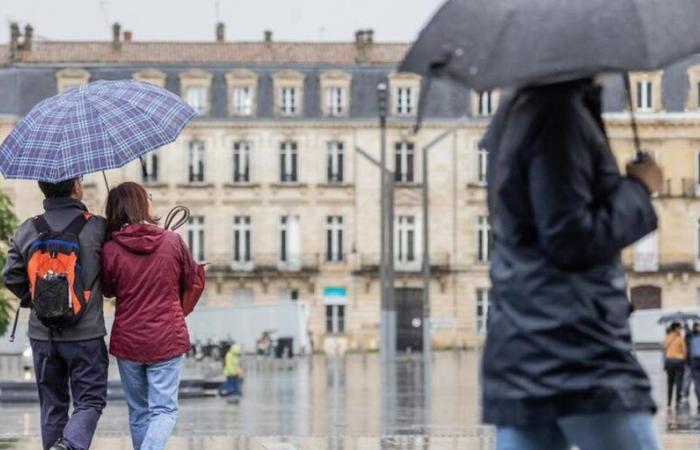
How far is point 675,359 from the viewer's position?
35.1m

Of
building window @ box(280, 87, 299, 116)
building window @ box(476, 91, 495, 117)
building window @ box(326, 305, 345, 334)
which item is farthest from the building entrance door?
building window @ box(280, 87, 299, 116)

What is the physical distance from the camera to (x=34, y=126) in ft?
37.8

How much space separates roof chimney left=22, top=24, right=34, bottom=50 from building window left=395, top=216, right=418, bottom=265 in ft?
59.0

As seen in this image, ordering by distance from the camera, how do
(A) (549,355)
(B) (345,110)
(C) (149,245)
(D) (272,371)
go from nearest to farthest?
(A) (549,355), (C) (149,245), (D) (272,371), (B) (345,110)

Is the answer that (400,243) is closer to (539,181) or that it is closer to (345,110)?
(345,110)

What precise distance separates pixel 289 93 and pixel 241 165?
156 inches

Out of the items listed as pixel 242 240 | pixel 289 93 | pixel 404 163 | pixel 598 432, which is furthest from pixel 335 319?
pixel 598 432

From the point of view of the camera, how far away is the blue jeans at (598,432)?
5.88m

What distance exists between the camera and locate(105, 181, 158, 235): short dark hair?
1098cm

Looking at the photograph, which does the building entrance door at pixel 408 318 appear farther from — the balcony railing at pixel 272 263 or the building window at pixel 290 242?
the building window at pixel 290 242

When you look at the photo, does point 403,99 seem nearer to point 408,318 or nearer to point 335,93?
point 335,93

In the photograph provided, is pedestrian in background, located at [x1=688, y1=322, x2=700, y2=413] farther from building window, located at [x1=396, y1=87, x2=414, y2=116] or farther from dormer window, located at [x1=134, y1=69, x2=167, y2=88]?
dormer window, located at [x1=134, y1=69, x2=167, y2=88]

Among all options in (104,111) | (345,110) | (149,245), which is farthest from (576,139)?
(345,110)

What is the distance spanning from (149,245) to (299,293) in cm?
7605
